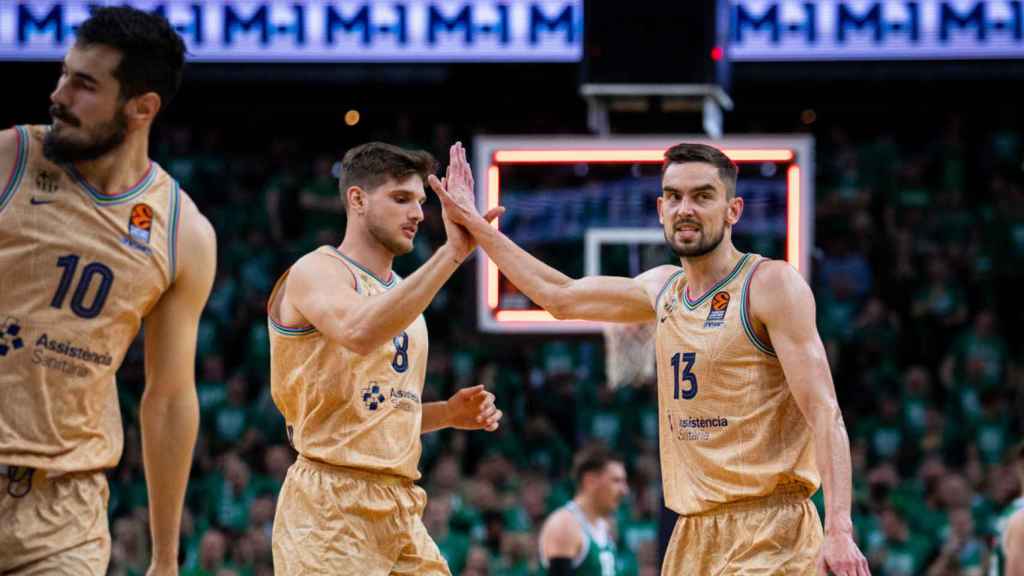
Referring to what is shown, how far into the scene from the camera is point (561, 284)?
653cm

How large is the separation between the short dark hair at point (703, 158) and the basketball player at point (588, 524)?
15.3 feet

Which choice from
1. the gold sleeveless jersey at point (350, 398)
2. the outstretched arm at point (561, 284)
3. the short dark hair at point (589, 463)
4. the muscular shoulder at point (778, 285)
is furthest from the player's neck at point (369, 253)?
the short dark hair at point (589, 463)

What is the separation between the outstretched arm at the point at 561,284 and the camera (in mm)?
6316

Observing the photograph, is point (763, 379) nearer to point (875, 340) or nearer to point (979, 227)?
point (875, 340)

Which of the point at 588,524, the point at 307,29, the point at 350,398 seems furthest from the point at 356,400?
the point at 307,29

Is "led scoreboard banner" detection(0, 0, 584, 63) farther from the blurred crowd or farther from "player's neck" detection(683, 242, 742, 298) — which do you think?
"player's neck" detection(683, 242, 742, 298)

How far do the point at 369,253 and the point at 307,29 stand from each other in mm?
7630

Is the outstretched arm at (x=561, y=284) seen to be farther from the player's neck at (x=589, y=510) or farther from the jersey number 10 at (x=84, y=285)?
the player's neck at (x=589, y=510)

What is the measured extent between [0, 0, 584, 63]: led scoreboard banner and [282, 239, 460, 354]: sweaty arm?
7.48 meters

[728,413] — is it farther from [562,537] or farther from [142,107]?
[562,537]

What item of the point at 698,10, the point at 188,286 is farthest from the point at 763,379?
the point at 698,10

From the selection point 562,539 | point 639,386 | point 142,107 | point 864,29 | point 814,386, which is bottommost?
point 562,539

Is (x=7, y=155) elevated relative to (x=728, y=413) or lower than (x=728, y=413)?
elevated

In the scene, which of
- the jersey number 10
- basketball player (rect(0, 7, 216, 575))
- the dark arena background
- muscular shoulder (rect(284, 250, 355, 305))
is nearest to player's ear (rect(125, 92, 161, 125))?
basketball player (rect(0, 7, 216, 575))
